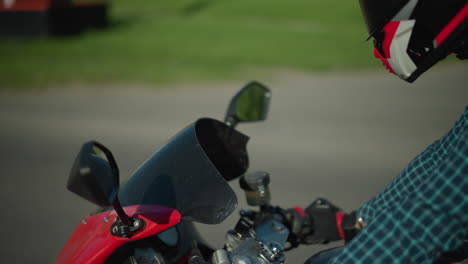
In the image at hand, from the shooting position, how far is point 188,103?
23.2 feet

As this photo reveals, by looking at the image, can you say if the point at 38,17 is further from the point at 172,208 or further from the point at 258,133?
the point at 172,208

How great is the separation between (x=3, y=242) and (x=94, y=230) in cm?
223

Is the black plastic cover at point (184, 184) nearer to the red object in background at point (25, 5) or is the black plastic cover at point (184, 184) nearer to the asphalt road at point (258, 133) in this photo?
the asphalt road at point (258, 133)

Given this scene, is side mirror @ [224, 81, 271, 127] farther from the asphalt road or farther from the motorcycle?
the asphalt road

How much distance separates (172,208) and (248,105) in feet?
2.72

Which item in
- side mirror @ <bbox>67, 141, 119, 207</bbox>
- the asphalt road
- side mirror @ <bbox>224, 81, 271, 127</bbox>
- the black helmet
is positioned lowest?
the asphalt road

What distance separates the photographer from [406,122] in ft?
19.9

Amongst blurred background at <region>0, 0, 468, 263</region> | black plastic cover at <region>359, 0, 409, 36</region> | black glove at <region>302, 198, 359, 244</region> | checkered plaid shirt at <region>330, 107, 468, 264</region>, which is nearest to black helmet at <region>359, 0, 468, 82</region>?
black plastic cover at <region>359, 0, 409, 36</region>

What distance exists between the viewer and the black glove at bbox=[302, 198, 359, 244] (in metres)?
2.26

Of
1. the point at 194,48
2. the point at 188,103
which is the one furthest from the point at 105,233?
the point at 194,48

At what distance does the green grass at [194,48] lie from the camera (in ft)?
29.8

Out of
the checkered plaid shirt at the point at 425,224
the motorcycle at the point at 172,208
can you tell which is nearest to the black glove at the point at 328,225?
the motorcycle at the point at 172,208

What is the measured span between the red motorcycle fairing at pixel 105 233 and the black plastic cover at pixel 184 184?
9 cm

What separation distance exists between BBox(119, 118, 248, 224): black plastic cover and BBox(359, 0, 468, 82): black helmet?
0.73 meters
